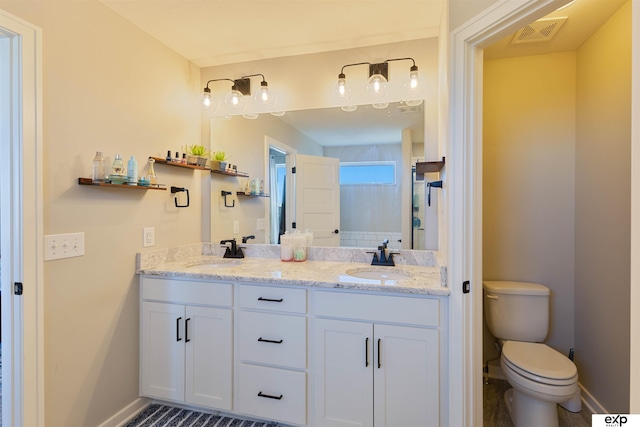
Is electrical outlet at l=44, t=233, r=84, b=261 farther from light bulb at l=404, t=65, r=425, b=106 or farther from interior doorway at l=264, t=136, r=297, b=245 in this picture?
light bulb at l=404, t=65, r=425, b=106

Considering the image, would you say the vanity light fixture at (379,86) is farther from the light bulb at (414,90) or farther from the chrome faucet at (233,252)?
the chrome faucet at (233,252)

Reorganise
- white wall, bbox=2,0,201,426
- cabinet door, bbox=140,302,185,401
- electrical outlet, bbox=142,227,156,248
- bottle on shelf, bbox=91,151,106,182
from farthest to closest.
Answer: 1. electrical outlet, bbox=142,227,156,248
2. cabinet door, bbox=140,302,185,401
3. bottle on shelf, bbox=91,151,106,182
4. white wall, bbox=2,0,201,426

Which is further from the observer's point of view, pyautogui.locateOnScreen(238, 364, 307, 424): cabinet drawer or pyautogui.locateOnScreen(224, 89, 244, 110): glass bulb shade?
pyautogui.locateOnScreen(224, 89, 244, 110): glass bulb shade

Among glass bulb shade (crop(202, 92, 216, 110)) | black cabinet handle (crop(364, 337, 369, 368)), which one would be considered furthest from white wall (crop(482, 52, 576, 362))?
glass bulb shade (crop(202, 92, 216, 110))

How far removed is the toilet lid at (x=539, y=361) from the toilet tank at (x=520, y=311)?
14 cm

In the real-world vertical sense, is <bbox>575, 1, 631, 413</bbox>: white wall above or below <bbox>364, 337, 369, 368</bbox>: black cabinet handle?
above

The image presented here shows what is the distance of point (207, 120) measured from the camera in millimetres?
2424

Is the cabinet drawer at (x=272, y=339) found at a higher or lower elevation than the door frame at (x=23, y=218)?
lower

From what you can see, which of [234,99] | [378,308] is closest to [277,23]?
[234,99]

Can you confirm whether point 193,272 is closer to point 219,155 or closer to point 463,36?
point 219,155

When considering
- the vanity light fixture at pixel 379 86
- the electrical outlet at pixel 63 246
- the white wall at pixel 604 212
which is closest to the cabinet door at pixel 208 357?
the electrical outlet at pixel 63 246

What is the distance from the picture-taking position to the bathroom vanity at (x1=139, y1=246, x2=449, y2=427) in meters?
1.49

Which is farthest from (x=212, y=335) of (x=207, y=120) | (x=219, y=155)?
(x=207, y=120)

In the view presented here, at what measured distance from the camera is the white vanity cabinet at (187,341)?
1.75 meters
